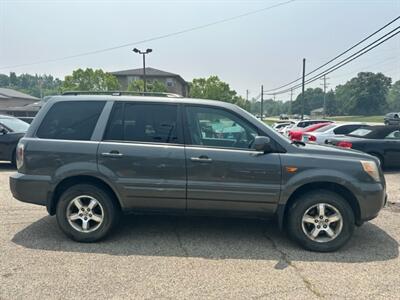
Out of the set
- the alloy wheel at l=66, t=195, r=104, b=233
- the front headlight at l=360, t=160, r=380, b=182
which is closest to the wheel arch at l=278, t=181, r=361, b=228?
the front headlight at l=360, t=160, r=380, b=182

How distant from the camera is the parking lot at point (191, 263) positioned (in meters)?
2.99

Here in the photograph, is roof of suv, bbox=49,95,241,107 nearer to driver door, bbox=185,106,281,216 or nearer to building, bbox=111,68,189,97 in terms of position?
driver door, bbox=185,106,281,216

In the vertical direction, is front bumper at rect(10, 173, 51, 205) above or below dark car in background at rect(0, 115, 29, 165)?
below

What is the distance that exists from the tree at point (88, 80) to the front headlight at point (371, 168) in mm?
46457

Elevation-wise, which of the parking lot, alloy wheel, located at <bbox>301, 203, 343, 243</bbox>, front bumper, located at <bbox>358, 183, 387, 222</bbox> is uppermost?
front bumper, located at <bbox>358, 183, 387, 222</bbox>

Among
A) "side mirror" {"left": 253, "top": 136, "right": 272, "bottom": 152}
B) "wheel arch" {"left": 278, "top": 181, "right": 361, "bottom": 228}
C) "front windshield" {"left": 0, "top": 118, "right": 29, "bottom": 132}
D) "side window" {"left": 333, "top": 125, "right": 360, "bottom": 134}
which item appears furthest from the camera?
"side window" {"left": 333, "top": 125, "right": 360, "bottom": 134}

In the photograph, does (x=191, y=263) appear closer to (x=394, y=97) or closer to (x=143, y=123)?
(x=143, y=123)

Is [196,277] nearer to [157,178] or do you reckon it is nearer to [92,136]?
[157,178]

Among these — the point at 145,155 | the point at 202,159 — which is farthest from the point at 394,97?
the point at 145,155

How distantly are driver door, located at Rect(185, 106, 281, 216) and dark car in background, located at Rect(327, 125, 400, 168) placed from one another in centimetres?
584

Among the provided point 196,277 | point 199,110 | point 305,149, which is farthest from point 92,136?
point 305,149

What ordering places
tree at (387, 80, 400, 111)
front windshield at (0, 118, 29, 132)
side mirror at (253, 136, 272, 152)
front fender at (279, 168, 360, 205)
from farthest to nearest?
tree at (387, 80, 400, 111), front windshield at (0, 118, 29, 132), front fender at (279, 168, 360, 205), side mirror at (253, 136, 272, 152)

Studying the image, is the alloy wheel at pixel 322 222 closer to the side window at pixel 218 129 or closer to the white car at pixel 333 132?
the side window at pixel 218 129

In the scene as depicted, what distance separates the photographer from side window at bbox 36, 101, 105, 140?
4.07m
